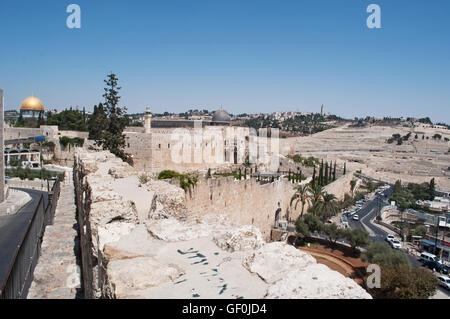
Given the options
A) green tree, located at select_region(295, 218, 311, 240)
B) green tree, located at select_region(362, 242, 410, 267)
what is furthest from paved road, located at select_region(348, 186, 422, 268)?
green tree, located at select_region(295, 218, 311, 240)

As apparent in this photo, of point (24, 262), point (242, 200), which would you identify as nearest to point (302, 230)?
point (242, 200)

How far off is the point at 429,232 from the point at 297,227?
12895mm

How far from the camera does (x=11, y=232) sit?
1402 centimetres

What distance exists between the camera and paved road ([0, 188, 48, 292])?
10383 millimetres

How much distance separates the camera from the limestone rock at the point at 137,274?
164cm

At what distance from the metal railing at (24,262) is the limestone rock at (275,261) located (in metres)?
2.06

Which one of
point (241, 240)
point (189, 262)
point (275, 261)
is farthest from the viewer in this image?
point (241, 240)

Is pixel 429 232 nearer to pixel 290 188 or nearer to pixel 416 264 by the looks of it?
pixel 416 264

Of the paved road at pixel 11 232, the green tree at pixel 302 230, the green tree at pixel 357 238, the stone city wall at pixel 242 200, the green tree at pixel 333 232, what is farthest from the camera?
the green tree at pixel 302 230

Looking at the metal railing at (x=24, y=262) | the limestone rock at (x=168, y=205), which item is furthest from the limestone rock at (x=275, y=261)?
the metal railing at (x=24, y=262)

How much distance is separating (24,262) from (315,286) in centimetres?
414

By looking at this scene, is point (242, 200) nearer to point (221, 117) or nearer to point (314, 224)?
point (314, 224)

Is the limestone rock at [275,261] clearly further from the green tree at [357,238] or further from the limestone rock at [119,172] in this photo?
the green tree at [357,238]
